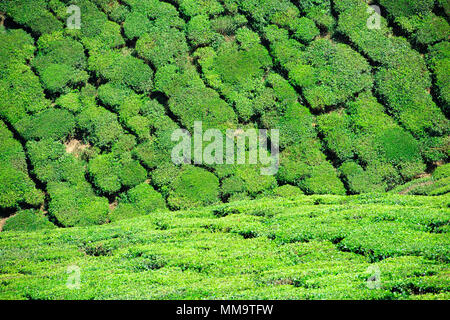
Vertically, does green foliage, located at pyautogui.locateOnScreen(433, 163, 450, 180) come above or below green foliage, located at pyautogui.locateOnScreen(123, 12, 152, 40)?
below

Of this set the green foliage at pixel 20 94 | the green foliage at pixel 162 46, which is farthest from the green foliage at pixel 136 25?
the green foliage at pixel 20 94

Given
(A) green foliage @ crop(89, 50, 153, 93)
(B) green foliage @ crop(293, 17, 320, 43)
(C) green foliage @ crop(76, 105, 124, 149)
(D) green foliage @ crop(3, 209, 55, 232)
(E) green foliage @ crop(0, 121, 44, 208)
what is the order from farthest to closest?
(B) green foliage @ crop(293, 17, 320, 43) → (A) green foliage @ crop(89, 50, 153, 93) → (C) green foliage @ crop(76, 105, 124, 149) → (E) green foliage @ crop(0, 121, 44, 208) → (D) green foliage @ crop(3, 209, 55, 232)

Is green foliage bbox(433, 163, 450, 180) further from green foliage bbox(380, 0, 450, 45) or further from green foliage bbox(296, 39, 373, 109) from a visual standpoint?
green foliage bbox(380, 0, 450, 45)

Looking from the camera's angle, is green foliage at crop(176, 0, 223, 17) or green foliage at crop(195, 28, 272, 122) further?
green foliage at crop(176, 0, 223, 17)

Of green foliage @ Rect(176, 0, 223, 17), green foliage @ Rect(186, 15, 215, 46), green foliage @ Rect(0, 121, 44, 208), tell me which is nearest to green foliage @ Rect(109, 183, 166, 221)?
green foliage @ Rect(0, 121, 44, 208)

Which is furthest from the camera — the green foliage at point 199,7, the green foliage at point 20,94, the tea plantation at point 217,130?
the green foliage at point 199,7

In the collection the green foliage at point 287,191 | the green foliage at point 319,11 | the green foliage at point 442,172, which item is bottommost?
the green foliage at point 287,191

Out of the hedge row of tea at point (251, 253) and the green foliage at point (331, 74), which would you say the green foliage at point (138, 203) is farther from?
the green foliage at point (331, 74)
